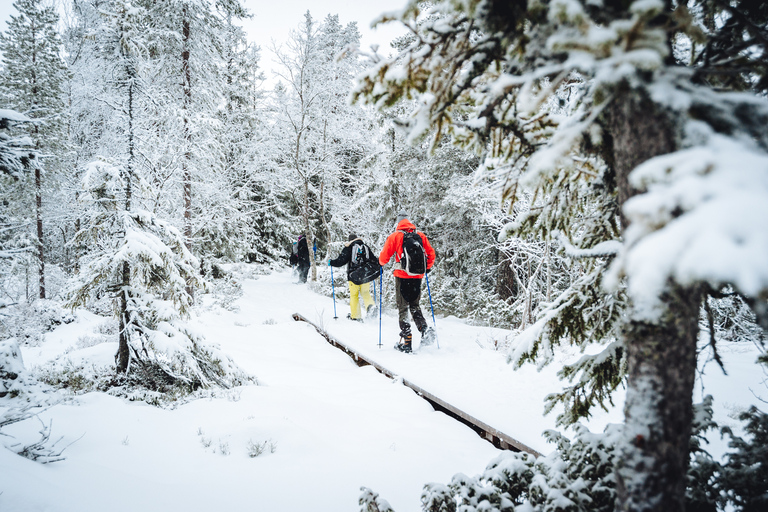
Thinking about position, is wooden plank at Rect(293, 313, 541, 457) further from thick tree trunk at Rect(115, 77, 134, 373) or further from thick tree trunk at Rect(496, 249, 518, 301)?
thick tree trunk at Rect(496, 249, 518, 301)

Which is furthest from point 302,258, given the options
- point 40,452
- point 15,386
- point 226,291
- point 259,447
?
point 40,452

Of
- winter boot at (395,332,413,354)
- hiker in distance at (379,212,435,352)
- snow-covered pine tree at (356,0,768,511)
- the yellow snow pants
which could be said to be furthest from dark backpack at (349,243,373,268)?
snow-covered pine tree at (356,0,768,511)

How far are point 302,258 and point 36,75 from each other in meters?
13.1

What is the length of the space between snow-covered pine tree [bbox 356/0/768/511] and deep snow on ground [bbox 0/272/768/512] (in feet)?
7.65

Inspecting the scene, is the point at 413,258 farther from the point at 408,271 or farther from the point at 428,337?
the point at 428,337

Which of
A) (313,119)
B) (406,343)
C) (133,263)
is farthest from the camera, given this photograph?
(313,119)

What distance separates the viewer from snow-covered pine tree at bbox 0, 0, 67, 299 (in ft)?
44.1

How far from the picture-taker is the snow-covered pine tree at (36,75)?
13453 mm

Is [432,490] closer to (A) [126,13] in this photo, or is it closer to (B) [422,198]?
(A) [126,13]

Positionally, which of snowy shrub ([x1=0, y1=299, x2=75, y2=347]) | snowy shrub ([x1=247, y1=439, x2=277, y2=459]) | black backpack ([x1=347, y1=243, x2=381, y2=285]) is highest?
black backpack ([x1=347, y1=243, x2=381, y2=285])

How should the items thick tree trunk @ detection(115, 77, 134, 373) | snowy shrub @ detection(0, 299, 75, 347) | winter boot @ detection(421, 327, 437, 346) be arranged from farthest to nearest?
snowy shrub @ detection(0, 299, 75, 347)
winter boot @ detection(421, 327, 437, 346)
thick tree trunk @ detection(115, 77, 134, 373)

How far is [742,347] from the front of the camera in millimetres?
6645

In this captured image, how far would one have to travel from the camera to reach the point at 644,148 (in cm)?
119

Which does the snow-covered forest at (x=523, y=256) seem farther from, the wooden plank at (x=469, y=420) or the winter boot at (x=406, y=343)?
the winter boot at (x=406, y=343)
